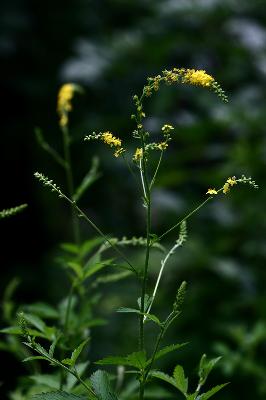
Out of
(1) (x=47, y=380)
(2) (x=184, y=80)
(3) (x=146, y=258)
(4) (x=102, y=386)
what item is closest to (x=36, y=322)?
(1) (x=47, y=380)

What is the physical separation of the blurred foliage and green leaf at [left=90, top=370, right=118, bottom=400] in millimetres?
1037

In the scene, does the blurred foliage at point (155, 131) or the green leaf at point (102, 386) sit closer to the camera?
the green leaf at point (102, 386)

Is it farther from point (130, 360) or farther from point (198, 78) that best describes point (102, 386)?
point (198, 78)

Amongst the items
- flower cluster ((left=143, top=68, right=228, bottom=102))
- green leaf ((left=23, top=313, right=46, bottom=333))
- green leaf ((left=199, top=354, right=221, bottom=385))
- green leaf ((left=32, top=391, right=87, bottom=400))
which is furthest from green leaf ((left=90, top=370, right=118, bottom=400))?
flower cluster ((left=143, top=68, right=228, bottom=102))

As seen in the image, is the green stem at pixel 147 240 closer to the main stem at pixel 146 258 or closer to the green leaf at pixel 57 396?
the main stem at pixel 146 258

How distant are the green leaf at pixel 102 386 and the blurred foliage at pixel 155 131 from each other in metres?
1.04

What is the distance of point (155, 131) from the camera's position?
3643 mm

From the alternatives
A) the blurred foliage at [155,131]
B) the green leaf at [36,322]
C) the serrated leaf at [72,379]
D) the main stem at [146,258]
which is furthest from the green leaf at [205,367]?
the blurred foliage at [155,131]

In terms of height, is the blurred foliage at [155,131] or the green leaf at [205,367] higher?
the blurred foliage at [155,131]

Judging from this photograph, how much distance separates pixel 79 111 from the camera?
4.75m

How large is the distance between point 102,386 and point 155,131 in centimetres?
273

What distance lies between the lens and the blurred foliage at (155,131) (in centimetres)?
316

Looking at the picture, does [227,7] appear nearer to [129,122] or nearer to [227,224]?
[129,122]

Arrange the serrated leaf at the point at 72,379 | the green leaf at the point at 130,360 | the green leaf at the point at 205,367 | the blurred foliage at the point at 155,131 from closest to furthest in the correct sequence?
the green leaf at the point at 130,360 → the green leaf at the point at 205,367 → the serrated leaf at the point at 72,379 → the blurred foliage at the point at 155,131
